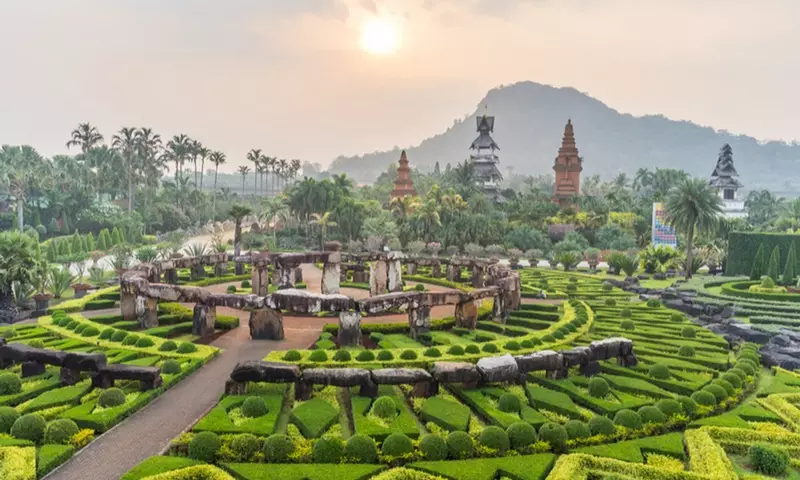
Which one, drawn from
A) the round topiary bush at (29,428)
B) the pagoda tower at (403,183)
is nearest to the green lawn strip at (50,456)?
the round topiary bush at (29,428)

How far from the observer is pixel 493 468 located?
1941cm

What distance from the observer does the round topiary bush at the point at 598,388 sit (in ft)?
85.0

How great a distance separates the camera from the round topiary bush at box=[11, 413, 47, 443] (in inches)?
811

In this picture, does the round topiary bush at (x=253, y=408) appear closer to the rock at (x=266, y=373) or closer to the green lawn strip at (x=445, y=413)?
the rock at (x=266, y=373)

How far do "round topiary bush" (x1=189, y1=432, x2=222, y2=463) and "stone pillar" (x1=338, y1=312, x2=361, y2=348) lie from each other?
1357 cm

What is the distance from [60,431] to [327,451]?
9.43 metres

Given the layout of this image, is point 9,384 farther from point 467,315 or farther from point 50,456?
point 467,315

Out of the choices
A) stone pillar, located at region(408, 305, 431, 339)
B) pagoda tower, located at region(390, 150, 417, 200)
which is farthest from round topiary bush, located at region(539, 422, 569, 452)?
pagoda tower, located at region(390, 150, 417, 200)

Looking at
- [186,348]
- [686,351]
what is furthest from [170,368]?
[686,351]

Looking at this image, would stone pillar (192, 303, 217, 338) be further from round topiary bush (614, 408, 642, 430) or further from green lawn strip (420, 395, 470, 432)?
round topiary bush (614, 408, 642, 430)

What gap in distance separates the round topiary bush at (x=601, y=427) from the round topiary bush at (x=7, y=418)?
21.2 metres

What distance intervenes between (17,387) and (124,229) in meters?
76.0

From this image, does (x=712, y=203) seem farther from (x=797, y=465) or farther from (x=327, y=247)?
(x=797, y=465)

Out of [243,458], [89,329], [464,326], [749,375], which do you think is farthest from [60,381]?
[749,375]
